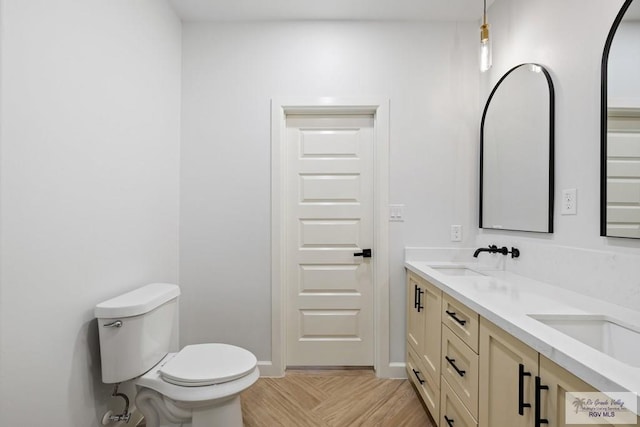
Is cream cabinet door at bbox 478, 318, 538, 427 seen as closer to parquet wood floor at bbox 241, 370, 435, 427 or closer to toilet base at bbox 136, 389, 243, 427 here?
parquet wood floor at bbox 241, 370, 435, 427

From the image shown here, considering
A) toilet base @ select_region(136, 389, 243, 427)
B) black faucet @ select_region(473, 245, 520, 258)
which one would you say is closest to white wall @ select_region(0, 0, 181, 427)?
toilet base @ select_region(136, 389, 243, 427)

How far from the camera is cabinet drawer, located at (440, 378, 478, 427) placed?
4.34 feet

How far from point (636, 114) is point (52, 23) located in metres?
2.23

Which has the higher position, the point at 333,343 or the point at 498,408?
the point at 498,408

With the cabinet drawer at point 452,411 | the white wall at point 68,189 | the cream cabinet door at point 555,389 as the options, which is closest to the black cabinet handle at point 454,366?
the cabinet drawer at point 452,411

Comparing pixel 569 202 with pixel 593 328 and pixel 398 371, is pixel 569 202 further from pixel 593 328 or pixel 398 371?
pixel 398 371

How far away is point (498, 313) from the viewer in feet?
3.56

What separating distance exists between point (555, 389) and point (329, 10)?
2.39 m

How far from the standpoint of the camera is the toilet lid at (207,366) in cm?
141

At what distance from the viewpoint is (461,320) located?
1395mm

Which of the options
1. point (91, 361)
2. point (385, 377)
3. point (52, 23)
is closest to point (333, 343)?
point (385, 377)

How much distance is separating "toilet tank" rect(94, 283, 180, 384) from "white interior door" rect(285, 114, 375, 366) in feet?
3.39

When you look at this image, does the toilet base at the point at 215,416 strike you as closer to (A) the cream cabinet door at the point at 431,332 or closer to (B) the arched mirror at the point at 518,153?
(A) the cream cabinet door at the point at 431,332

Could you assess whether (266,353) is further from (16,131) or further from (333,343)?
(16,131)
